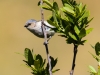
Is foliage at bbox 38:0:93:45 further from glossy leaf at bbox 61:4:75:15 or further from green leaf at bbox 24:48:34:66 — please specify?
green leaf at bbox 24:48:34:66

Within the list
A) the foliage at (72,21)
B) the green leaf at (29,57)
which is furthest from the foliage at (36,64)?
→ the foliage at (72,21)

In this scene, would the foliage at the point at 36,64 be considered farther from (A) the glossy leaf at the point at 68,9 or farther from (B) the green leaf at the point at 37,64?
(A) the glossy leaf at the point at 68,9

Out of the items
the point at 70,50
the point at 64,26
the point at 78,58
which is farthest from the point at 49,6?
the point at 70,50

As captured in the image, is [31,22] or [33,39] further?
[33,39]

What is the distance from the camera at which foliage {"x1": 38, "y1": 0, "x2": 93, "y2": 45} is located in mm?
1506

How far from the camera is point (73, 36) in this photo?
5.04ft

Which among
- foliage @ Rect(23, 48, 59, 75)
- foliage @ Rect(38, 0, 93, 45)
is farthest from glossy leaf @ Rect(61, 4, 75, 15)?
foliage @ Rect(23, 48, 59, 75)

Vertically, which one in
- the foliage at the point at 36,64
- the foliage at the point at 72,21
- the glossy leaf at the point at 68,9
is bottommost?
the foliage at the point at 36,64

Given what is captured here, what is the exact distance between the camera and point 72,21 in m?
1.53

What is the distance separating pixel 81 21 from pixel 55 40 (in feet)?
26.9

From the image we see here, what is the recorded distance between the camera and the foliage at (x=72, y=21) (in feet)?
4.94

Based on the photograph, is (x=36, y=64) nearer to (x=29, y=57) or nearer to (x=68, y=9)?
(x=29, y=57)

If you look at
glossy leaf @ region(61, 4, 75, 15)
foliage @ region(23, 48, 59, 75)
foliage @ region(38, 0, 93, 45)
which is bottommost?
foliage @ region(23, 48, 59, 75)

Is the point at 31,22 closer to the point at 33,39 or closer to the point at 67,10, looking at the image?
the point at 67,10
